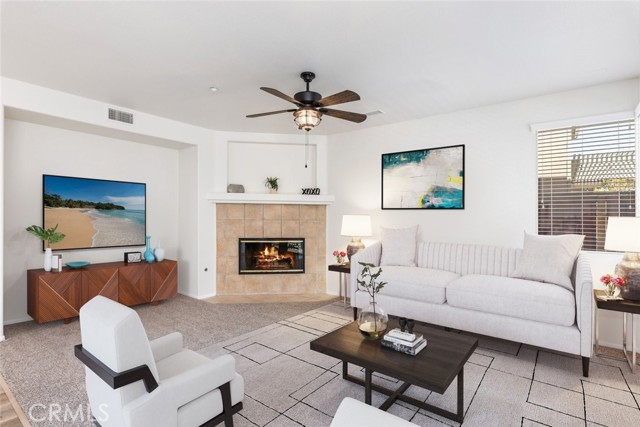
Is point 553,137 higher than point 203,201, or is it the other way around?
point 553,137

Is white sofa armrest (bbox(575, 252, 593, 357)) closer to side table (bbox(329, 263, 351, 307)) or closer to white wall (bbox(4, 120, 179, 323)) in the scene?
side table (bbox(329, 263, 351, 307))

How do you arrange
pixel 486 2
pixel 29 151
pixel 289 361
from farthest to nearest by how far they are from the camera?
pixel 29 151 < pixel 289 361 < pixel 486 2

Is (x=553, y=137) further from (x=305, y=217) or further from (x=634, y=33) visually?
(x=305, y=217)

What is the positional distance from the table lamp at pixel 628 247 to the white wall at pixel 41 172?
566 cm

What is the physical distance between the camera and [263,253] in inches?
219

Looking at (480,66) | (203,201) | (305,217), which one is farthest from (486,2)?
(203,201)

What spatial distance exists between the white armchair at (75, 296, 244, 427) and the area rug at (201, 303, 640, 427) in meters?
0.50

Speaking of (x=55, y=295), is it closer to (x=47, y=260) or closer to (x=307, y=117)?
(x=47, y=260)

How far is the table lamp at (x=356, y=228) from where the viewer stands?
475 centimetres

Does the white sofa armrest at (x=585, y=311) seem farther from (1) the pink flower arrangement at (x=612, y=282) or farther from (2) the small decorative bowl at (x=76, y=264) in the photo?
(2) the small decorative bowl at (x=76, y=264)

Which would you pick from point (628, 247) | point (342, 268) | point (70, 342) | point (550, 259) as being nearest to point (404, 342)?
point (550, 259)

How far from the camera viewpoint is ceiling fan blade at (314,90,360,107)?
105 inches

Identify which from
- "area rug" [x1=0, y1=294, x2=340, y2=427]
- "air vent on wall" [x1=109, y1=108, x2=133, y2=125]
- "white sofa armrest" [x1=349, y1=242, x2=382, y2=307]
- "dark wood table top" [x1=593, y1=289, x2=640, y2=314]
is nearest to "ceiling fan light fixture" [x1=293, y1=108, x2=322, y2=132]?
"white sofa armrest" [x1=349, y1=242, x2=382, y2=307]

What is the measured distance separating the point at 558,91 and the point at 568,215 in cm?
135
